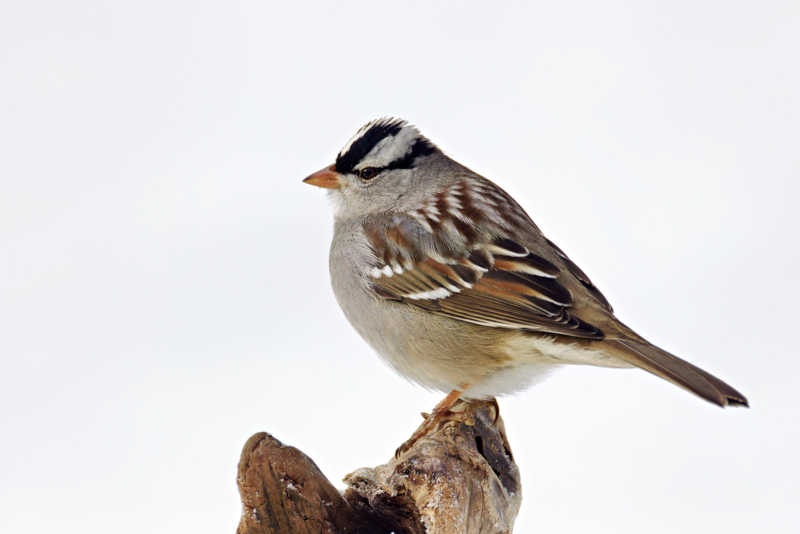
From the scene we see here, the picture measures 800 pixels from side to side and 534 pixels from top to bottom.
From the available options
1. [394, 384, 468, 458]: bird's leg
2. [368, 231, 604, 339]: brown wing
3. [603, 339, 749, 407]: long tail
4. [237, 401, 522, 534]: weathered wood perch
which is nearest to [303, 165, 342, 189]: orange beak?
[368, 231, 604, 339]: brown wing

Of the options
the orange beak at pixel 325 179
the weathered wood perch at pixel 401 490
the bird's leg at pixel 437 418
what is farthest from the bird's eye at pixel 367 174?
the weathered wood perch at pixel 401 490

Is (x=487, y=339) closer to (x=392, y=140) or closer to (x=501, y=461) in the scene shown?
(x=501, y=461)

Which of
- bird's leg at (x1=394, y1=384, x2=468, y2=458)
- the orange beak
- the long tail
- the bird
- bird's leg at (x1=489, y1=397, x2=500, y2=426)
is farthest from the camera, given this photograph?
the orange beak

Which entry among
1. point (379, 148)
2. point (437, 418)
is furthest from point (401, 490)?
point (379, 148)

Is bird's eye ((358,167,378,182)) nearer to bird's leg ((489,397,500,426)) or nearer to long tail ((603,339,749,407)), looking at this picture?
bird's leg ((489,397,500,426))

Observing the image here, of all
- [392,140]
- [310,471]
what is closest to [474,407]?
[310,471]

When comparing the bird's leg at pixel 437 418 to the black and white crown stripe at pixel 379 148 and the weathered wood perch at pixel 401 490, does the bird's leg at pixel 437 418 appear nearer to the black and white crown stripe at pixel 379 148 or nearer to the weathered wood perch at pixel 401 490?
the weathered wood perch at pixel 401 490
